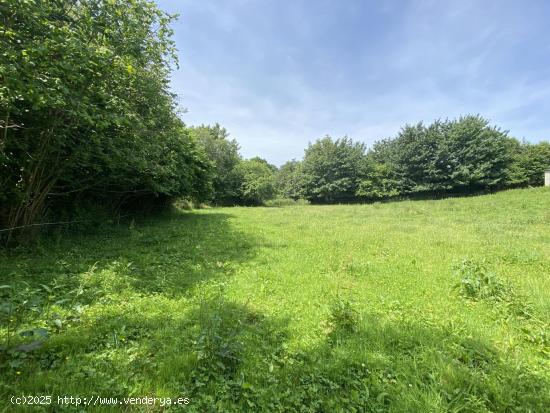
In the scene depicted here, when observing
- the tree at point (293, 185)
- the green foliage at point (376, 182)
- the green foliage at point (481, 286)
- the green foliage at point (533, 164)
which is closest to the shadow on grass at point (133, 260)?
the green foliage at point (481, 286)

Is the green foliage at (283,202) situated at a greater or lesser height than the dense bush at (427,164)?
lesser

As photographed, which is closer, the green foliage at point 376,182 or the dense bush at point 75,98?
the dense bush at point 75,98

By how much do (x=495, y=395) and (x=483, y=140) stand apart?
1507 inches

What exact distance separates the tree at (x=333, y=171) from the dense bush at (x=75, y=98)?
3139 centimetres

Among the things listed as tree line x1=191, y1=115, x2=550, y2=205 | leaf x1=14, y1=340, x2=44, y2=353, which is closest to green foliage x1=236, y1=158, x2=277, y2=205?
tree line x1=191, y1=115, x2=550, y2=205

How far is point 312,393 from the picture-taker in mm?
2488

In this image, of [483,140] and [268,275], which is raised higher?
[483,140]

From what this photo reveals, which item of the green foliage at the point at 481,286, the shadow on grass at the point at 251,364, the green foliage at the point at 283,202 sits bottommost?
the shadow on grass at the point at 251,364

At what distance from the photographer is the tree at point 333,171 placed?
39031 mm

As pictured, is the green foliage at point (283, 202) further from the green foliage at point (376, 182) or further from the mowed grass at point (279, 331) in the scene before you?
the mowed grass at point (279, 331)

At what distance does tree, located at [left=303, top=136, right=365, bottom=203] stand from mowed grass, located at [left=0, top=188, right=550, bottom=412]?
3271 centimetres

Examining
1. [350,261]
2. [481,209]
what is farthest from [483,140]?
Answer: [350,261]

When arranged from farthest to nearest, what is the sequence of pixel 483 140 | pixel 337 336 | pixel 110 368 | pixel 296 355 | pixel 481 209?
1. pixel 483 140
2. pixel 481 209
3. pixel 337 336
4. pixel 296 355
5. pixel 110 368

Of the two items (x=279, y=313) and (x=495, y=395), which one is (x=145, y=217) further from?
(x=495, y=395)
